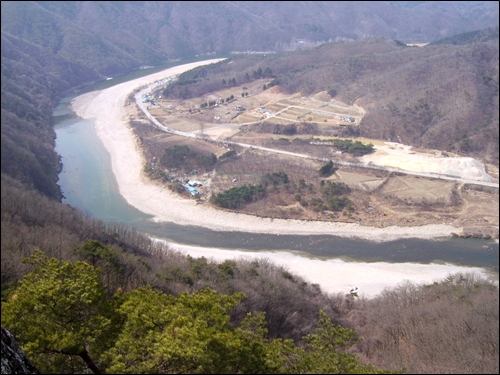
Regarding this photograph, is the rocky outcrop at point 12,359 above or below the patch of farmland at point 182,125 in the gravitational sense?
below

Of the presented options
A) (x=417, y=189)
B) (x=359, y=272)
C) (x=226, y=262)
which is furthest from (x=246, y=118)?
(x=226, y=262)

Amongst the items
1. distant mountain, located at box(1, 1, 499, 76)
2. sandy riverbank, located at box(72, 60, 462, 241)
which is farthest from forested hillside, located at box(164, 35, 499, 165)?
distant mountain, located at box(1, 1, 499, 76)

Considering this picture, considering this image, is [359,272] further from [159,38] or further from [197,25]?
[197,25]

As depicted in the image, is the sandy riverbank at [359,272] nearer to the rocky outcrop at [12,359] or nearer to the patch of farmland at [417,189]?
the patch of farmland at [417,189]

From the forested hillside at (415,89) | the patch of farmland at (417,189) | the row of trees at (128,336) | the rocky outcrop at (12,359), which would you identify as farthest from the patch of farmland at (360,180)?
the rocky outcrop at (12,359)

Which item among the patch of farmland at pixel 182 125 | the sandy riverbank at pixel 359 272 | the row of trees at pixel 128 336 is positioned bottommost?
the sandy riverbank at pixel 359 272

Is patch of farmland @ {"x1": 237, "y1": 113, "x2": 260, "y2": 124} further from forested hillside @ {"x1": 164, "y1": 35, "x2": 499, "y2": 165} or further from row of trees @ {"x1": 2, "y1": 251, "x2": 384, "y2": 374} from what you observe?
row of trees @ {"x1": 2, "y1": 251, "x2": 384, "y2": 374}
